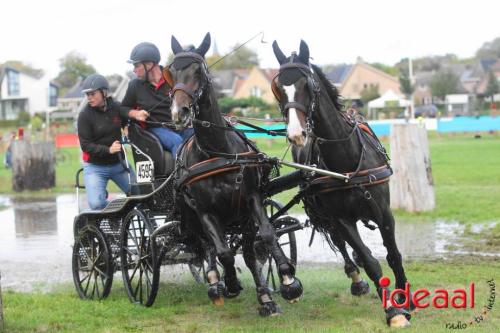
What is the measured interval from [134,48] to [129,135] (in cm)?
101

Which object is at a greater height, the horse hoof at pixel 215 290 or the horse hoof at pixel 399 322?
the horse hoof at pixel 215 290

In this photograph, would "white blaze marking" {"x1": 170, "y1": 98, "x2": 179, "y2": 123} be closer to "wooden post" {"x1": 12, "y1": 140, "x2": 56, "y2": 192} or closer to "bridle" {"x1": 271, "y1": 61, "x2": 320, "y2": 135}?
"bridle" {"x1": 271, "y1": 61, "x2": 320, "y2": 135}

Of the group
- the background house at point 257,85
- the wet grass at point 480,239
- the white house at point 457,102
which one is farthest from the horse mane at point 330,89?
the background house at point 257,85

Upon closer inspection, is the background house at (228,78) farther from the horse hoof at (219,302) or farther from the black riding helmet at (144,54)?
the horse hoof at (219,302)

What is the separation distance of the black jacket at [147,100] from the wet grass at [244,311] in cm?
212

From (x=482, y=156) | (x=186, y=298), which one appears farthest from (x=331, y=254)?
(x=482, y=156)

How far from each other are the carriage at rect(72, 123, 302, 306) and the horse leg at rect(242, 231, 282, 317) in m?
0.09

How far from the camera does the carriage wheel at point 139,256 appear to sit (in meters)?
9.12

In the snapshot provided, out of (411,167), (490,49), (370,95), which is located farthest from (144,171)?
(490,49)

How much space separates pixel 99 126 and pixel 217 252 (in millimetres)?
2887

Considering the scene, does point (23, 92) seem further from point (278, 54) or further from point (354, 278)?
point (278, 54)

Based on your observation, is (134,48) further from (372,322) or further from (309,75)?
(372,322)

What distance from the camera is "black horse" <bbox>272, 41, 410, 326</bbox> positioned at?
7.74m

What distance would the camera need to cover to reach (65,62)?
140 m
